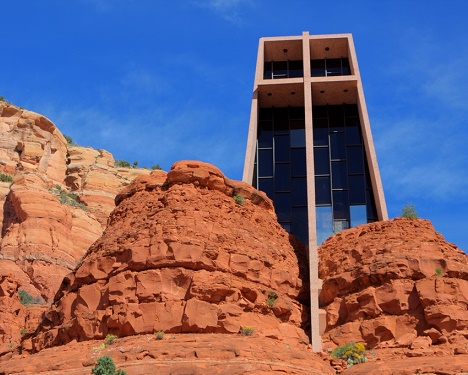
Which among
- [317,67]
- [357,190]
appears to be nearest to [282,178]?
[357,190]

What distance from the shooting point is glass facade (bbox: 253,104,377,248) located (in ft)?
131

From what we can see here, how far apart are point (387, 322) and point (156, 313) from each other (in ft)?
25.9

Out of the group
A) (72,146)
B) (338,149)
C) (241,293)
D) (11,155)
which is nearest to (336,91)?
(338,149)

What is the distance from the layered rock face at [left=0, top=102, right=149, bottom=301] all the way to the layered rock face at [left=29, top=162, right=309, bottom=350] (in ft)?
54.9

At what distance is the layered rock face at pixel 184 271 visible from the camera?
27594mm

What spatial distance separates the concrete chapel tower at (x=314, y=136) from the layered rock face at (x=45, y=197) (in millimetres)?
14940

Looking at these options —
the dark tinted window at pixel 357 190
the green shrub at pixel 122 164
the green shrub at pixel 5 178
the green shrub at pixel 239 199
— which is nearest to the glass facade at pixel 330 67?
the dark tinted window at pixel 357 190

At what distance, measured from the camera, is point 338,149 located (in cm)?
4225

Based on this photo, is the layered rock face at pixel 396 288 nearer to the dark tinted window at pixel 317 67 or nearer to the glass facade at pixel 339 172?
the glass facade at pixel 339 172

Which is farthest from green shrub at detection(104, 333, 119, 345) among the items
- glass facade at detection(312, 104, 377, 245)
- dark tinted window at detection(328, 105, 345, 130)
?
dark tinted window at detection(328, 105, 345, 130)

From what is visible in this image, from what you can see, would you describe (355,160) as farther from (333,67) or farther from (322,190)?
(333,67)

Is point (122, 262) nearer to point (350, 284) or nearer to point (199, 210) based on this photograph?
point (199, 210)

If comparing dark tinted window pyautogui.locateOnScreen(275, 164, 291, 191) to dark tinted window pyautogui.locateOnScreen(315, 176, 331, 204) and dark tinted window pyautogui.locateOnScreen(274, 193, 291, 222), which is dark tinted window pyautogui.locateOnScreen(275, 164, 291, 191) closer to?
dark tinted window pyautogui.locateOnScreen(274, 193, 291, 222)

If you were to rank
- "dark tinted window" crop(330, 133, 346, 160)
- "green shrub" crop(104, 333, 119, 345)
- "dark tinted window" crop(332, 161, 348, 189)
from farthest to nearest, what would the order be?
"dark tinted window" crop(330, 133, 346, 160), "dark tinted window" crop(332, 161, 348, 189), "green shrub" crop(104, 333, 119, 345)
